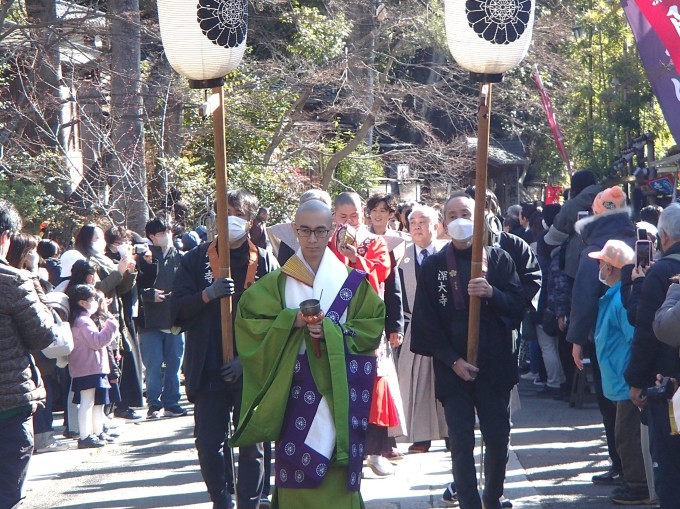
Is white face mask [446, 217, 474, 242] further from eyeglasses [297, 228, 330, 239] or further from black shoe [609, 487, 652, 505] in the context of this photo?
black shoe [609, 487, 652, 505]

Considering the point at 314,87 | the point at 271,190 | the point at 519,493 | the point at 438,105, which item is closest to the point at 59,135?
the point at 271,190

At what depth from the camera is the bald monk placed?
199 inches

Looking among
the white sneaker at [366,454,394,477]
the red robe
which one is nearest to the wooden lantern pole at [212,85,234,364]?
the red robe

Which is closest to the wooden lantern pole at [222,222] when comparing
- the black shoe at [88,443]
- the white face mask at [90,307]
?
the white face mask at [90,307]

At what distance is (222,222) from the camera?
595 centimetres

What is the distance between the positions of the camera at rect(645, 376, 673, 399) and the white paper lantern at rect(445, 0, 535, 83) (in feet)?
6.70

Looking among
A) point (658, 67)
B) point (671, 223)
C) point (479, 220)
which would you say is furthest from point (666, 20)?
point (479, 220)

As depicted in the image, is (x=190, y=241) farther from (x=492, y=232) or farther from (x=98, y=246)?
(x=492, y=232)

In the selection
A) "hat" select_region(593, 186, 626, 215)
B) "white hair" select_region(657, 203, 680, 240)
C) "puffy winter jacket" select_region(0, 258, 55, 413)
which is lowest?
"puffy winter jacket" select_region(0, 258, 55, 413)

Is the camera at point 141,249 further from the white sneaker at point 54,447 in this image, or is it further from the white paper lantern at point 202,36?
the white paper lantern at point 202,36

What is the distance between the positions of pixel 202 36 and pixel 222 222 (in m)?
1.16

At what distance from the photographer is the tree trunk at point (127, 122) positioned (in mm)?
15164

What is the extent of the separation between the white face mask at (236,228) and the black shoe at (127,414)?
17.2ft

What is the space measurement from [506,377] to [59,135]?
12738 millimetres
